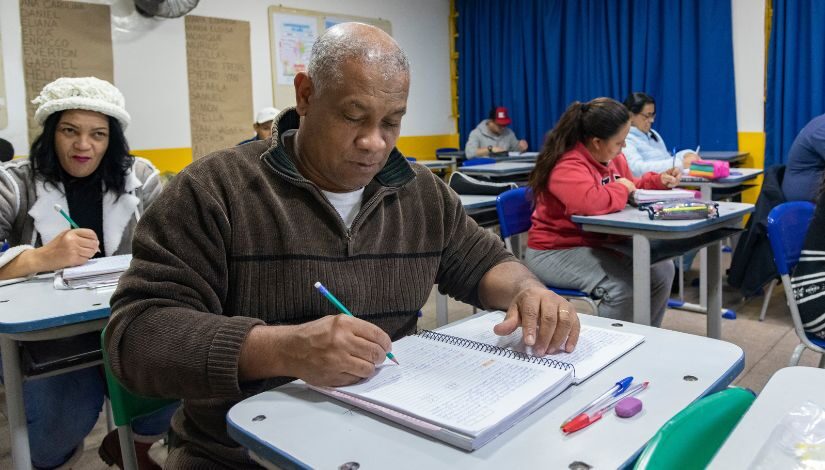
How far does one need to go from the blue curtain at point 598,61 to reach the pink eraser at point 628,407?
571cm

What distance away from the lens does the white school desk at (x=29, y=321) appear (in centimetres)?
142

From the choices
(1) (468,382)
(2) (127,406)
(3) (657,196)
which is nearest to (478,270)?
(1) (468,382)

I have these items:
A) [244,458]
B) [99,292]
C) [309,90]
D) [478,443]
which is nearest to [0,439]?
[99,292]

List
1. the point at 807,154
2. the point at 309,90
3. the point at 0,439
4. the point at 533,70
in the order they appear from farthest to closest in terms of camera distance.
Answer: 1. the point at 533,70
2. the point at 807,154
3. the point at 0,439
4. the point at 309,90

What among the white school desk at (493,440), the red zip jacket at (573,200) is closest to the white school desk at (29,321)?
the white school desk at (493,440)

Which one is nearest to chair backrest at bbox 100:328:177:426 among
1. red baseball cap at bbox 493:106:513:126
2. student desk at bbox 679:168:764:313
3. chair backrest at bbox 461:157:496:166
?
student desk at bbox 679:168:764:313

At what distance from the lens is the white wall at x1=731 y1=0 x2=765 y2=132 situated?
5609 mm

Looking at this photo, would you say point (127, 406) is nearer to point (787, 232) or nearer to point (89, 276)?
point (89, 276)

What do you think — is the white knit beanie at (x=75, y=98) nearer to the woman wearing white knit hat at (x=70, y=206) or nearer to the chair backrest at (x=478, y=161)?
the woman wearing white knit hat at (x=70, y=206)

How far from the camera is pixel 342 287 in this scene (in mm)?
1174

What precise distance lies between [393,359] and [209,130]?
5.15m

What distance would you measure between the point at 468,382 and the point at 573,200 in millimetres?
1888

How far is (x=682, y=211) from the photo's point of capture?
2.53 metres

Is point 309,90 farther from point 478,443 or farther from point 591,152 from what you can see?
point 591,152
